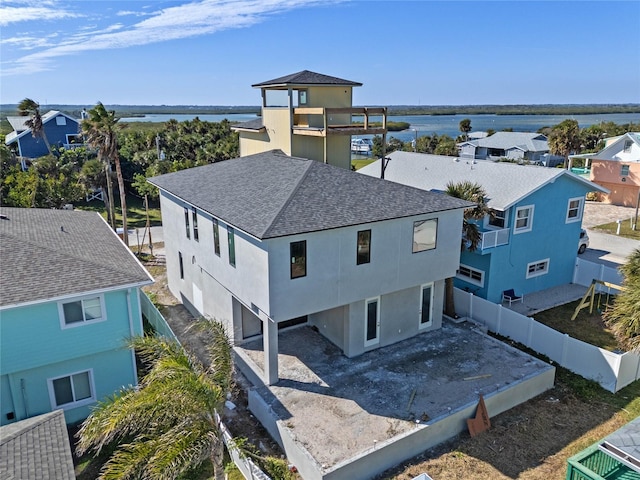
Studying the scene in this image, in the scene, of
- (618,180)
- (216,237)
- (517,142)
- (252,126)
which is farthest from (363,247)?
(517,142)

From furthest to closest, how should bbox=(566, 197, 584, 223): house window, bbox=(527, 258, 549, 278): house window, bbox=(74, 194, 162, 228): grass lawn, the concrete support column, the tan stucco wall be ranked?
the tan stucco wall
bbox=(74, 194, 162, 228): grass lawn
bbox=(566, 197, 584, 223): house window
bbox=(527, 258, 549, 278): house window
the concrete support column

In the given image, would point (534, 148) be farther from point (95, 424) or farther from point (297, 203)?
point (95, 424)

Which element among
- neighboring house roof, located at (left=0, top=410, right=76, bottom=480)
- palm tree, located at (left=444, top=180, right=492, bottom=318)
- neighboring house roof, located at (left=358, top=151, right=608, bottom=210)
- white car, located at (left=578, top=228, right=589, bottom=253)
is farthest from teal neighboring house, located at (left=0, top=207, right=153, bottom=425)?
white car, located at (left=578, top=228, right=589, bottom=253)

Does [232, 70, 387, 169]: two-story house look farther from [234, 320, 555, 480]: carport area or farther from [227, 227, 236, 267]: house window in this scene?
[234, 320, 555, 480]: carport area

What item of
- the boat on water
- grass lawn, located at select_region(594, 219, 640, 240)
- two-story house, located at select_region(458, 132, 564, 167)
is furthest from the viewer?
the boat on water

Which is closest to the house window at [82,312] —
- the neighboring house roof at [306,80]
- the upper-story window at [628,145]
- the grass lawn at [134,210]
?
the neighboring house roof at [306,80]
